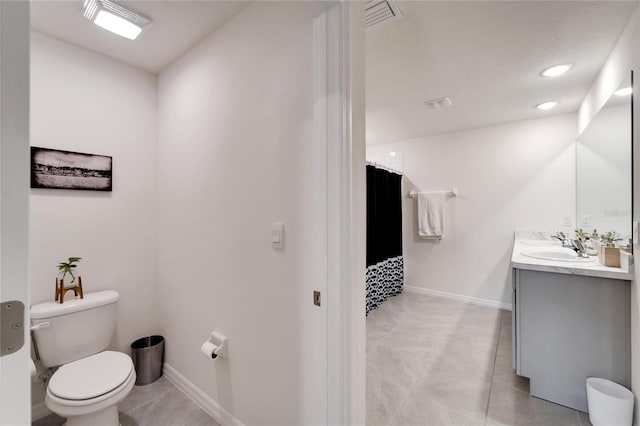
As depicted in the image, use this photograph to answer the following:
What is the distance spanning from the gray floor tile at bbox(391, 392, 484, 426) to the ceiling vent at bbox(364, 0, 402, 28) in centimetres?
224

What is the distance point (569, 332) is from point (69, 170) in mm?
3389

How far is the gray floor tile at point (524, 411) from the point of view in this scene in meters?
1.64

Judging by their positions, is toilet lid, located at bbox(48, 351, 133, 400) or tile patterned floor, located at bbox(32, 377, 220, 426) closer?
toilet lid, located at bbox(48, 351, 133, 400)

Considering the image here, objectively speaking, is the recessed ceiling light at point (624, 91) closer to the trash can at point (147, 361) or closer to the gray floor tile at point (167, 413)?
the gray floor tile at point (167, 413)

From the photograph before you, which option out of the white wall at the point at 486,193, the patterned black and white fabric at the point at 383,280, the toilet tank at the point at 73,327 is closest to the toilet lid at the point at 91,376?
the toilet tank at the point at 73,327

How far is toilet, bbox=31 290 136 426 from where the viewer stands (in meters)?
1.31

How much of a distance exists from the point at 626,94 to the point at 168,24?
270 centimetres

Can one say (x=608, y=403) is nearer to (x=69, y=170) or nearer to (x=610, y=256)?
(x=610, y=256)

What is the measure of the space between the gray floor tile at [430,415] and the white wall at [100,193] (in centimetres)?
192

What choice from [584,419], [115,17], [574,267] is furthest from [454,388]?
[115,17]

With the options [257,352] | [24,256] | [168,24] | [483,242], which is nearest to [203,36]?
[168,24]

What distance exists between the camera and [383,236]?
11.8ft

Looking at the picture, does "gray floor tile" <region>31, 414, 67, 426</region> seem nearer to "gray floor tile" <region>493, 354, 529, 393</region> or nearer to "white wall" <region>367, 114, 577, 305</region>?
"gray floor tile" <region>493, 354, 529, 393</region>

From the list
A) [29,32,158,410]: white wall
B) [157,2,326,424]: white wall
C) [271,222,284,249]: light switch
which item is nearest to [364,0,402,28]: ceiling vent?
[157,2,326,424]: white wall
